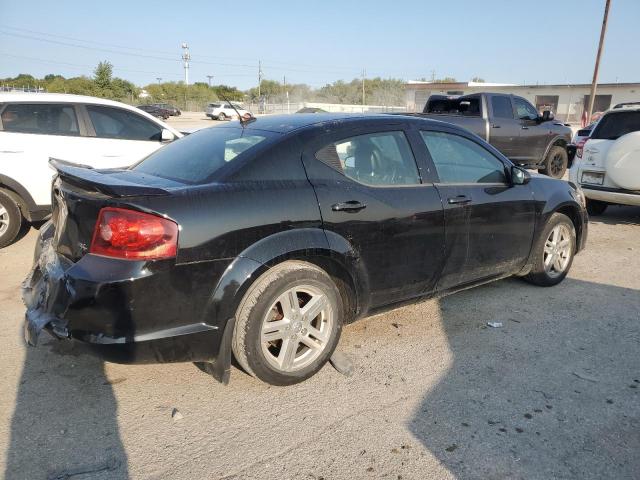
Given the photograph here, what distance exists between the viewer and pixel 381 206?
11.1 feet

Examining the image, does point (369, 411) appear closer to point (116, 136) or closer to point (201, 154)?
point (201, 154)

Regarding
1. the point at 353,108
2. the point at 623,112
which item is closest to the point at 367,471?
the point at 623,112

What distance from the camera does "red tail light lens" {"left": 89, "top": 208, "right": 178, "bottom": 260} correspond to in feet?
8.41

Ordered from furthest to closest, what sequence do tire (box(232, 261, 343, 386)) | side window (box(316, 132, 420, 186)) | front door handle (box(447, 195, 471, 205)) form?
front door handle (box(447, 195, 471, 205))
side window (box(316, 132, 420, 186))
tire (box(232, 261, 343, 386))

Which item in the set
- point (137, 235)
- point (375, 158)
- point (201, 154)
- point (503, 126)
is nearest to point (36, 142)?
point (201, 154)

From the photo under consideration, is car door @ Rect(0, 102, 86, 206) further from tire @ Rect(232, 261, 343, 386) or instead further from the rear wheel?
the rear wheel

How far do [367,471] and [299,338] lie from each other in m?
0.93

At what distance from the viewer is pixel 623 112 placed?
7449 mm

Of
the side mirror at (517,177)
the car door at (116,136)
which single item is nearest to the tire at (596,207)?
the side mirror at (517,177)

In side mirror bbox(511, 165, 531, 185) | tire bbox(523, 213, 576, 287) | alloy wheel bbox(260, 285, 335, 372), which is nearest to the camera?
alloy wheel bbox(260, 285, 335, 372)

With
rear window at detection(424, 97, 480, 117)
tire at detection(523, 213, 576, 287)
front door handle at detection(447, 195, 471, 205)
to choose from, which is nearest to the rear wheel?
rear window at detection(424, 97, 480, 117)

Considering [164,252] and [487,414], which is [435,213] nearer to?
[487,414]

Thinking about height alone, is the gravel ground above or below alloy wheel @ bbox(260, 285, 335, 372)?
below

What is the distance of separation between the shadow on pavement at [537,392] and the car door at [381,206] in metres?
0.68
